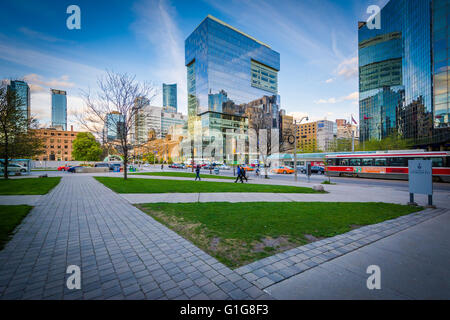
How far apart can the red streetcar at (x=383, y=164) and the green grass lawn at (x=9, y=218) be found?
91.6 feet

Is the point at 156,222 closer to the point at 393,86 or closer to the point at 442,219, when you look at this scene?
the point at 442,219

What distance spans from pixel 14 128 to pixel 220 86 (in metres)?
77.2

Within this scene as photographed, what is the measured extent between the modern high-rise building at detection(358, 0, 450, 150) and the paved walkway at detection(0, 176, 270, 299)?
28341mm

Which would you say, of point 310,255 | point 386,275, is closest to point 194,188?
point 310,255

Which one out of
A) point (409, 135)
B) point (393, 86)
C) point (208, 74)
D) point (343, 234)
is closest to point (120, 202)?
point (343, 234)

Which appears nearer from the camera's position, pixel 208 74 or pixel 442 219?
pixel 442 219

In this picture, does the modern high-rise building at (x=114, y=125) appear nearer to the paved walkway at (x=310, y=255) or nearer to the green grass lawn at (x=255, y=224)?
the green grass lawn at (x=255, y=224)

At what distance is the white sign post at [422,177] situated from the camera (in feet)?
28.4

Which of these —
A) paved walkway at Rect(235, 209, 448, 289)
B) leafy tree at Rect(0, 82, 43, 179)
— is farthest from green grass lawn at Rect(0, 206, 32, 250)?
leafy tree at Rect(0, 82, 43, 179)

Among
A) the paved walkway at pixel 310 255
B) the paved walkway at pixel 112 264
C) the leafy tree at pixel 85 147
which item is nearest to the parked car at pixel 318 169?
the paved walkway at pixel 310 255

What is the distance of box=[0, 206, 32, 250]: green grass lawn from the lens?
4.93 m

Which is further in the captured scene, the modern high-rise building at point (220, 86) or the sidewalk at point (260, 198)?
the modern high-rise building at point (220, 86)
